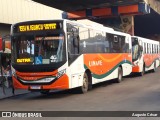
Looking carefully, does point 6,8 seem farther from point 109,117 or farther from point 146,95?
point 109,117

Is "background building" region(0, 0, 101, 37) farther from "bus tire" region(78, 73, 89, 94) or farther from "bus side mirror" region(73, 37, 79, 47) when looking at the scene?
"bus side mirror" region(73, 37, 79, 47)

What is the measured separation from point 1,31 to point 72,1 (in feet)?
55.7

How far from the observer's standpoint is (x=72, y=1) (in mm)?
43500

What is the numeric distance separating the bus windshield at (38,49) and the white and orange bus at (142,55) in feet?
44.0

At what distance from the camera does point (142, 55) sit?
29.2 metres

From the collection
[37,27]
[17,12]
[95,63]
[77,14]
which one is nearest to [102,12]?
[77,14]

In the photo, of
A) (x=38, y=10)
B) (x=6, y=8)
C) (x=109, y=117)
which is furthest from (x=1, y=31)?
(x=109, y=117)

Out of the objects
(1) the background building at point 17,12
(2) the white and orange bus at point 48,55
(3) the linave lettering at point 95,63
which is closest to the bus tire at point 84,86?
(2) the white and orange bus at point 48,55

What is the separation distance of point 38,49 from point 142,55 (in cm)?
1526

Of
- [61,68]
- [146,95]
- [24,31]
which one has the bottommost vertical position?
[146,95]

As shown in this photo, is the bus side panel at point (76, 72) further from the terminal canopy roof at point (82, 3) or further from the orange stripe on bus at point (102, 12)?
the orange stripe on bus at point (102, 12)

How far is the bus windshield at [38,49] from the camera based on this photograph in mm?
15039

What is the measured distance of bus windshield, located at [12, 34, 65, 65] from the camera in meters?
15.0

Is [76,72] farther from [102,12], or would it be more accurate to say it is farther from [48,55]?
[102,12]
